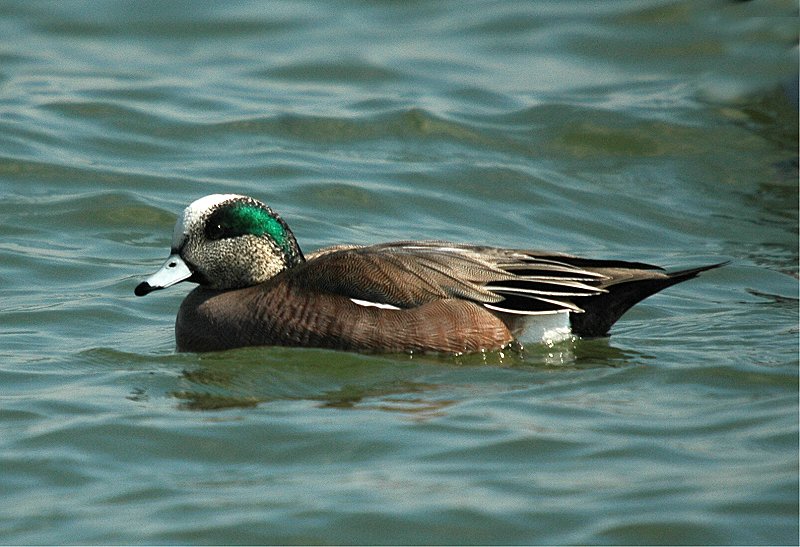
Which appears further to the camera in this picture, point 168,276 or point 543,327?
point 168,276

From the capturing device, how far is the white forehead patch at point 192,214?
718cm

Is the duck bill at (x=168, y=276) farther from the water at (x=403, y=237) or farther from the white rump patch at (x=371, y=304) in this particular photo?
the white rump patch at (x=371, y=304)

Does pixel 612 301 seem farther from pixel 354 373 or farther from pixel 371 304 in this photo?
pixel 354 373

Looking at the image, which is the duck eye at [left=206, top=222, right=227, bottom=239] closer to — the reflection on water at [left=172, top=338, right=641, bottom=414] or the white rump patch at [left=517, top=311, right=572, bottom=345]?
the reflection on water at [left=172, top=338, right=641, bottom=414]

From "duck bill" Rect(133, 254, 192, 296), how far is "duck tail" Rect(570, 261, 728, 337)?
6.52 ft

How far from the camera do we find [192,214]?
718cm

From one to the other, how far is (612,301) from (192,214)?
2175 millimetres

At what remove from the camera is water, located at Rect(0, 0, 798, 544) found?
5.05 m

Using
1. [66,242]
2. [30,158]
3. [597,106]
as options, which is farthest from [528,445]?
[597,106]

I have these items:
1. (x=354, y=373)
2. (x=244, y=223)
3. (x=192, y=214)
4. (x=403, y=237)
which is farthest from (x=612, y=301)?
(x=403, y=237)

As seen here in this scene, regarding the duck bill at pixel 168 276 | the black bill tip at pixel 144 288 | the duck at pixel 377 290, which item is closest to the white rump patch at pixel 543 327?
the duck at pixel 377 290

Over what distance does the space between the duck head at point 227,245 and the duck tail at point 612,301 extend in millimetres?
1550

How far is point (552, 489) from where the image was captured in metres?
5.05

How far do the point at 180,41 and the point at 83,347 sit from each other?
24.8ft
